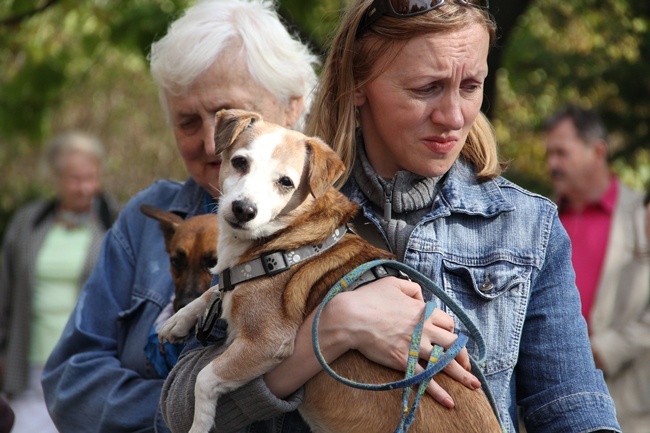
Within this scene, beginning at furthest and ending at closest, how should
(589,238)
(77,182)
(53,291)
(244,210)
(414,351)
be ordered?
(77,182), (53,291), (589,238), (244,210), (414,351)

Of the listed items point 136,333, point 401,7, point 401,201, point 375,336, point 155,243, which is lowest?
point 136,333

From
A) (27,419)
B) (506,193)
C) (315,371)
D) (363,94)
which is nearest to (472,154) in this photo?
(506,193)

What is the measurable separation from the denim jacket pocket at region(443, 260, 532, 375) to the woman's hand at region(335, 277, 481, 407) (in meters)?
0.12

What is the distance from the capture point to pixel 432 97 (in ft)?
8.36

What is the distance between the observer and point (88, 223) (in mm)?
7395

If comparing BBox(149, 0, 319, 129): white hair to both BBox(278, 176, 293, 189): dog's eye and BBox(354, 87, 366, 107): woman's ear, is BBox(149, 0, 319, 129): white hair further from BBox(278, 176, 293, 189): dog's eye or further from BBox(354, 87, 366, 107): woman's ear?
BBox(278, 176, 293, 189): dog's eye

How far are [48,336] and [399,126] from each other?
199 inches

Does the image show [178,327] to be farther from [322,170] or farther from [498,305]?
[498,305]

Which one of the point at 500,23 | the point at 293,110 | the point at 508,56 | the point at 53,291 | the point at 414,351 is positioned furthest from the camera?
the point at 508,56

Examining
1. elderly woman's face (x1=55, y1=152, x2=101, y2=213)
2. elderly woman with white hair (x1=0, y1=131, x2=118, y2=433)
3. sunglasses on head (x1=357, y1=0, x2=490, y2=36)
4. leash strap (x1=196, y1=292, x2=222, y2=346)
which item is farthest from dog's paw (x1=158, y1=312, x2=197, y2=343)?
elderly woman's face (x1=55, y1=152, x2=101, y2=213)

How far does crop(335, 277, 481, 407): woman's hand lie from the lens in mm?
2391

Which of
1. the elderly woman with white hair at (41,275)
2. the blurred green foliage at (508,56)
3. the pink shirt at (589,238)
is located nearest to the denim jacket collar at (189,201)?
the blurred green foliage at (508,56)

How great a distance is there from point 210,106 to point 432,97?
1031 millimetres

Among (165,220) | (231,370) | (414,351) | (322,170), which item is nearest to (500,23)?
(165,220)
